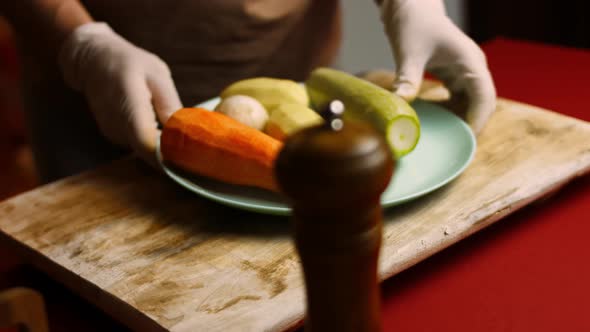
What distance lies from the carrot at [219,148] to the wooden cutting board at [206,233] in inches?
1.8

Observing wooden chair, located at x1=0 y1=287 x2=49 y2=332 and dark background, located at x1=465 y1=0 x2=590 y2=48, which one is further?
dark background, located at x1=465 y1=0 x2=590 y2=48

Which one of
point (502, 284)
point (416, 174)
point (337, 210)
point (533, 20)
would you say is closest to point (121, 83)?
point (416, 174)

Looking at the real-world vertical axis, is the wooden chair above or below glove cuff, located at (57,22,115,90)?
above

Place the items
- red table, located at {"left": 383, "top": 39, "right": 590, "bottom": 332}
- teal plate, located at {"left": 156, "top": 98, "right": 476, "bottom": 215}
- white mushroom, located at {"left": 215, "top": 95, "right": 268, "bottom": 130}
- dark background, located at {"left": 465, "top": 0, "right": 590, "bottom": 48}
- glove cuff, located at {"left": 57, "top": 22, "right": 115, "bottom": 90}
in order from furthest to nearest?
dark background, located at {"left": 465, "top": 0, "right": 590, "bottom": 48}, glove cuff, located at {"left": 57, "top": 22, "right": 115, "bottom": 90}, white mushroom, located at {"left": 215, "top": 95, "right": 268, "bottom": 130}, teal plate, located at {"left": 156, "top": 98, "right": 476, "bottom": 215}, red table, located at {"left": 383, "top": 39, "right": 590, "bottom": 332}

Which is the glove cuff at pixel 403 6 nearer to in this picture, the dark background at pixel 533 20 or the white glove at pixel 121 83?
the white glove at pixel 121 83

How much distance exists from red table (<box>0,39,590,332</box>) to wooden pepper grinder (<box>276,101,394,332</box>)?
0.27m

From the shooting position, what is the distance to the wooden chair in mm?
483

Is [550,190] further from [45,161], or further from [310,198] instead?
[45,161]

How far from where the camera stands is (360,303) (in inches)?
18.6

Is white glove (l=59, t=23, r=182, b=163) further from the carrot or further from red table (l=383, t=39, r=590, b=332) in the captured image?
red table (l=383, t=39, r=590, b=332)

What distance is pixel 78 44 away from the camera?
3.80 feet

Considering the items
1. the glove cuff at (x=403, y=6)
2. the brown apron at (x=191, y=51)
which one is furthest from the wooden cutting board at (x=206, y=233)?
the brown apron at (x=191, y=51)

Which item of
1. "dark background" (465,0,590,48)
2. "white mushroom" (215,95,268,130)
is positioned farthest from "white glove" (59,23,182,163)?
"dark background" (465,0,590,48)

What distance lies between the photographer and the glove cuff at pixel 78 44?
1.16 meters
